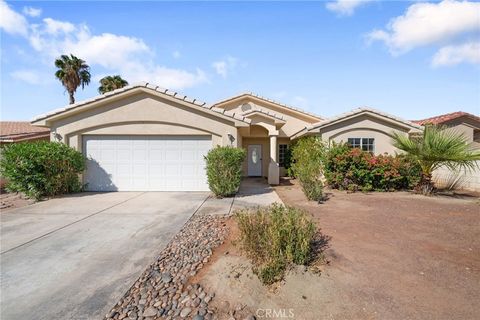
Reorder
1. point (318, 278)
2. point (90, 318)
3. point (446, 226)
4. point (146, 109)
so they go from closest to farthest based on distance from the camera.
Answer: point (90, 318) → point (318, 278) → point (446, 226) → point (146, 109)

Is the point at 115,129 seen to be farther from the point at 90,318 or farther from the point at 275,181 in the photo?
the point at 90,318

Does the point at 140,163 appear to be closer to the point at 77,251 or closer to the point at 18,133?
the point at 77,251

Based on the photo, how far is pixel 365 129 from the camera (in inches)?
518

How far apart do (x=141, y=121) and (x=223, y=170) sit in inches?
177

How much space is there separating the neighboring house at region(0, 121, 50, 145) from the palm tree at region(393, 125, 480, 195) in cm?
2002

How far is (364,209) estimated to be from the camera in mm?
7555

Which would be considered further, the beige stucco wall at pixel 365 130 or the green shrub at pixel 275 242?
the beige stucco wall at pixel 365 130

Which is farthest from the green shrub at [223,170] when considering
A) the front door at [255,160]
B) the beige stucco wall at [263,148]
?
the front door at [255,160]

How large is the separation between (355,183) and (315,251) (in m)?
7.89

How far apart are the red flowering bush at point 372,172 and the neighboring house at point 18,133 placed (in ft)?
56.5

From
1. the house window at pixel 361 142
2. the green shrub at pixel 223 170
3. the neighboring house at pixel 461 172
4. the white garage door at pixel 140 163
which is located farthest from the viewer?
the house window at pixel 361 142

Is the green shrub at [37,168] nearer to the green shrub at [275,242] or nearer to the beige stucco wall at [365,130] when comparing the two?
the green shrub at [275,242]

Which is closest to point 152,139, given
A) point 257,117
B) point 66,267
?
point 257,117

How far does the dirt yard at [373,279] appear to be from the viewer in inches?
115
